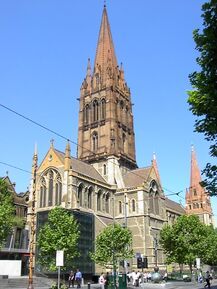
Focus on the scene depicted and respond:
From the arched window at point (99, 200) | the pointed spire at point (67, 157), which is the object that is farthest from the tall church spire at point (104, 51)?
the arched window at point (99, 200)

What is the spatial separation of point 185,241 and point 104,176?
19.4 metres

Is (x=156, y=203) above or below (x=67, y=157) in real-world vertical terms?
below

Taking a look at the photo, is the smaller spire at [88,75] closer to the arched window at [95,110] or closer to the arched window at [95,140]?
the arched window at [95,110]

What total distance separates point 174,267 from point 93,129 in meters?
31.6

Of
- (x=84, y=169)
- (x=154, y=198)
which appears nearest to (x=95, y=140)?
(x=84, y=169)

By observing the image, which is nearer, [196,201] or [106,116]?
[106,116]

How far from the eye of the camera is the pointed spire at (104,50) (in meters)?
81.2

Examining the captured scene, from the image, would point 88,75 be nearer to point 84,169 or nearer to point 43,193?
point 84,169

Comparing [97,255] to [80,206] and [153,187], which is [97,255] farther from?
[153,187]

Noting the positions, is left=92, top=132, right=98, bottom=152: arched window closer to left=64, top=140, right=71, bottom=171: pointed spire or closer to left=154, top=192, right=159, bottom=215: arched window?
left=64, top=140, right=71, bottom=171: pointed spire

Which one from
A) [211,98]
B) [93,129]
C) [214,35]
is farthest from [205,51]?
[93,129]

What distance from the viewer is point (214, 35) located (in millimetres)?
14969

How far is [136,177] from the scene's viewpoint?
70.1 metres

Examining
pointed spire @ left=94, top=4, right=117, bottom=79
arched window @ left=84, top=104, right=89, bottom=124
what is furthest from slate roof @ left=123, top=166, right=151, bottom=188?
pointed spire @ left=94, top=4, right=117, bottom=79
